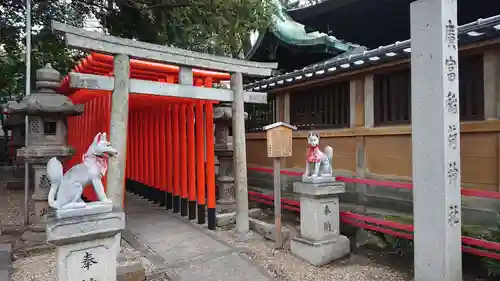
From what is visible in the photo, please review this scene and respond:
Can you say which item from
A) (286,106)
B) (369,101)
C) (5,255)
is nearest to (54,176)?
(5,255)

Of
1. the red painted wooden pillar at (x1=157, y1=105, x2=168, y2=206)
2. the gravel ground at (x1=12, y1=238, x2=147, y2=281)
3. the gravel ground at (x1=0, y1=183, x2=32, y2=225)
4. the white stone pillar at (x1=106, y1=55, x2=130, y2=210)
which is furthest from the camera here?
the red painted wooden pillar at (x1=157, y1=105, x2=168, y2=206)

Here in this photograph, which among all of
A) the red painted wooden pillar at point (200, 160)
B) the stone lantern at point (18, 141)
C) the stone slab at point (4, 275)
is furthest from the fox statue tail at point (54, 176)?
the stone lantern at point (18, 141)

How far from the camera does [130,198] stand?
34.5 feet

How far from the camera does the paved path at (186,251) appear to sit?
5.10 metres

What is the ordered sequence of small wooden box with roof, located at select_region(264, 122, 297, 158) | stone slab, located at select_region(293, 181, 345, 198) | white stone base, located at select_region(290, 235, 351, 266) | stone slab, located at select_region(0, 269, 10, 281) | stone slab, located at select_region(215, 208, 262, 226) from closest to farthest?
stone slab, located at select_region(0, 269, 10, 281)
white stone base, located at select_region(290, 235, 351, 266)
stone slab, located at select_region(293, 181, 345, 198)
small wooden box with roof, located at select_region(264, 122, 297, 158)
stone slab, located at select_region(215, 208, 262, 226)

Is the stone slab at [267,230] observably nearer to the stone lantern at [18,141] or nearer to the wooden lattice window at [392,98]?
the wooden lattice window at [392,98]

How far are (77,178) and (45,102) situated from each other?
10.2 feet

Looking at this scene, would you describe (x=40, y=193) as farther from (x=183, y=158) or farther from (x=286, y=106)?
(x=286, y=106)

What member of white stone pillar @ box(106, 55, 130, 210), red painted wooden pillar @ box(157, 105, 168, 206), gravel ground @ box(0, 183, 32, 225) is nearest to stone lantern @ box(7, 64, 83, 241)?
white stone pillar @ box(106, 55, 130, 210)

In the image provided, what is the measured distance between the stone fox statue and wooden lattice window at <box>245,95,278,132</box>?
637cm

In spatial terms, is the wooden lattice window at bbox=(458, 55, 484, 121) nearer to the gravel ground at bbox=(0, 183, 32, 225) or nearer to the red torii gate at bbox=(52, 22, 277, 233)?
the red torii gate at bbox=(52, 22, 277, 233)

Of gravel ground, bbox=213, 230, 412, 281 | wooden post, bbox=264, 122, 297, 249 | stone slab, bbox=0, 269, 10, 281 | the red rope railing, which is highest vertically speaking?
wooden post, bbox=264, 122, 297, 249

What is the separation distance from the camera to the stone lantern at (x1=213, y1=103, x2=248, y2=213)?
354 inches

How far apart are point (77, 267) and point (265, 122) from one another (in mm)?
7509
